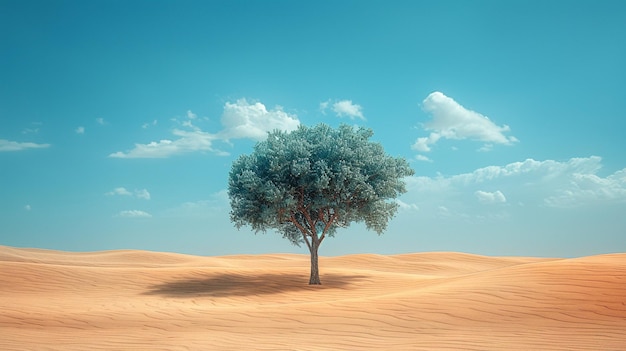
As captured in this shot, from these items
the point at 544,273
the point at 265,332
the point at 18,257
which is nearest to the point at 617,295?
the point at 544,273

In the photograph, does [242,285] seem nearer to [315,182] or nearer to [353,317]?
[315,182]

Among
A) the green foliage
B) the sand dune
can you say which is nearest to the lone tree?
the green foliage

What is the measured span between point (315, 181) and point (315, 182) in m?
0.13

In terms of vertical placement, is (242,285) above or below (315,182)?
below

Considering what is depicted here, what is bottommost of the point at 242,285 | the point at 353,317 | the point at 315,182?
the point at 242,285

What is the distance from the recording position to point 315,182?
2358 cm

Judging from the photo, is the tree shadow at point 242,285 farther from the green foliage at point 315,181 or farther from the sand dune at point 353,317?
Result: the green foliage at point 315,181

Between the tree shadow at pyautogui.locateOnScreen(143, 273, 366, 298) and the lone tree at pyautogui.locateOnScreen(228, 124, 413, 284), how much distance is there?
54.5 inches

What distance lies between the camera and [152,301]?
18516 mm

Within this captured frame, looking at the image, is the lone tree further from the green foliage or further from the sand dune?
the sand dune

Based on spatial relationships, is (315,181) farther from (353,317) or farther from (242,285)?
(353,317)

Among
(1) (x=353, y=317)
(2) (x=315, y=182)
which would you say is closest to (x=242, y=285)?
(2) (x=315, y=182)

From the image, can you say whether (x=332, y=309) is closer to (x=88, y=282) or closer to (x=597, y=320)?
(x=597, y=320)

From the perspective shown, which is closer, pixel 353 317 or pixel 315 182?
pixel 353 317
